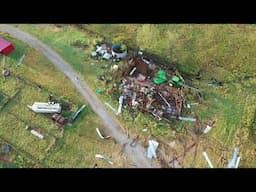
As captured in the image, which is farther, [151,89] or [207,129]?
[151,89]

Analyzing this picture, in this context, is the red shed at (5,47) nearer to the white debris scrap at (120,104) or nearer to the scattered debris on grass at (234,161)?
the white debris scrap at (120,104)

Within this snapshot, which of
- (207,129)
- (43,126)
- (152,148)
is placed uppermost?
(43,126)

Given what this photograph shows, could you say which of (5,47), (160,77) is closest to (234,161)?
(160,77)

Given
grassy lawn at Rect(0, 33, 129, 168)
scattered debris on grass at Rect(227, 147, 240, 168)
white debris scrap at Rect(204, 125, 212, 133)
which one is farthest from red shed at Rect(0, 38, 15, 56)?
scattered debris on grass at Rect(227, 147, 240, 168)

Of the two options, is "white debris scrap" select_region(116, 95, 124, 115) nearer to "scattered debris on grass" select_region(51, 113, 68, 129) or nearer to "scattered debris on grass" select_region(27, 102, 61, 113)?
"scattered debris on grass" select_region(51, 113, 68, 129)

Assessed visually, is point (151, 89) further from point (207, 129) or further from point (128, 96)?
point (207, 129)

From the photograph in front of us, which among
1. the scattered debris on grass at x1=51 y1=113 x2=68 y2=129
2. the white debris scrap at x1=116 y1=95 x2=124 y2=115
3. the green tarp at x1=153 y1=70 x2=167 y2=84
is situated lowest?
the scattered debris on grass at x1=51 y1=113 x2=68 y2=129
